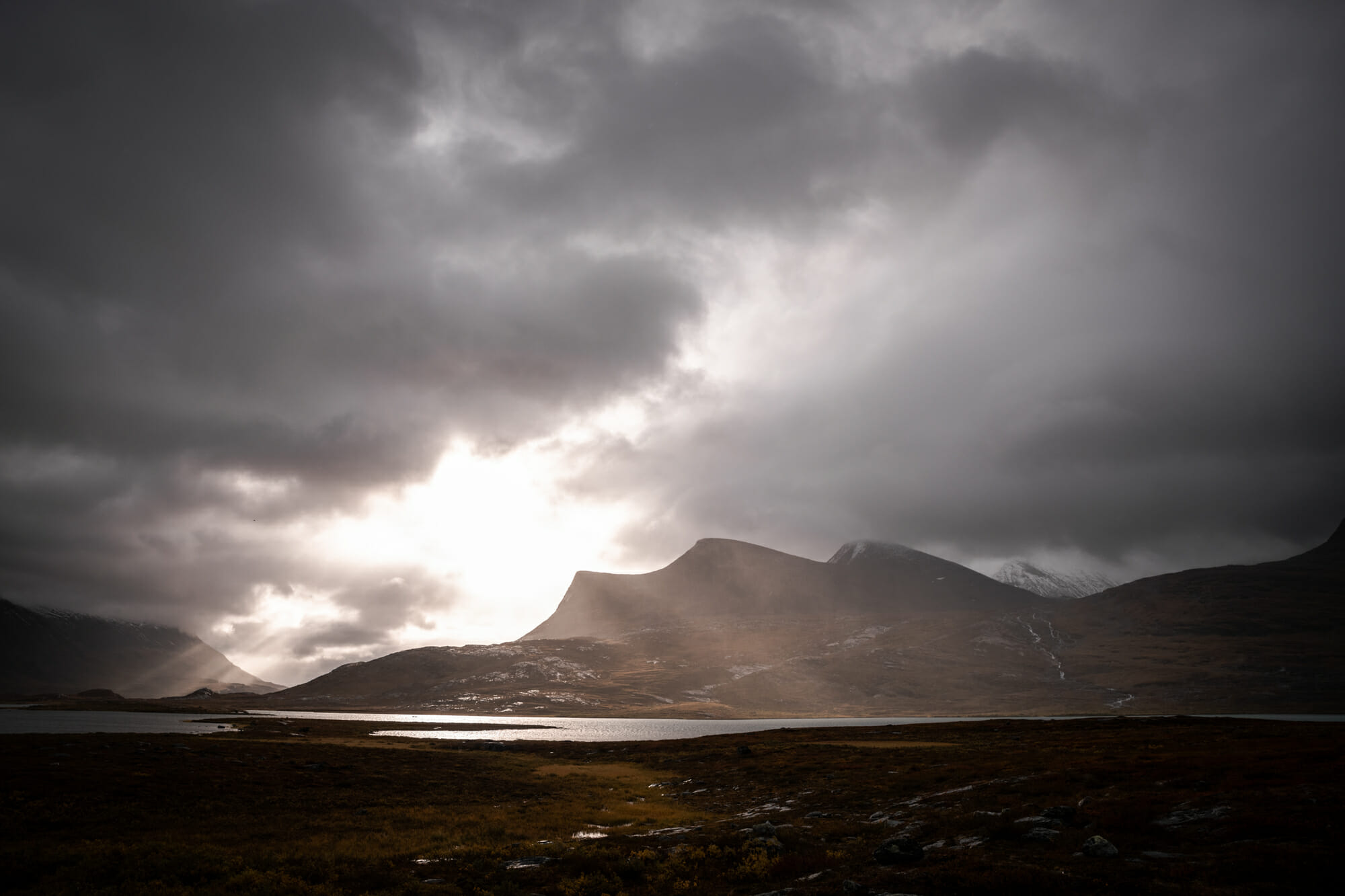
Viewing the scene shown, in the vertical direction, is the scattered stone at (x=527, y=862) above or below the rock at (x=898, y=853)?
below

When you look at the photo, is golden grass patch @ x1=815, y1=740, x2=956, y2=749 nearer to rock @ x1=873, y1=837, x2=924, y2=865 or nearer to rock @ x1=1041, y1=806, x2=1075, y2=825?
rock @ x1=1041, y1=806, x2=1075, y2=825

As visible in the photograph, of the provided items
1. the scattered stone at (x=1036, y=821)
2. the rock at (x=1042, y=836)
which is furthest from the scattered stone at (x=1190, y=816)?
the rock at (x=1042, y=836)

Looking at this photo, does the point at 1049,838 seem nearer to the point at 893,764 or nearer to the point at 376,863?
the point at 376,863

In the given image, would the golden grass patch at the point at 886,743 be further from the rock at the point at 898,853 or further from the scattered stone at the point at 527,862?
the scattered stone at the point at 527,862

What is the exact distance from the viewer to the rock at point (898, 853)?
81.4 ft

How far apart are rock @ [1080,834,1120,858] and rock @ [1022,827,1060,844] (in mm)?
2740

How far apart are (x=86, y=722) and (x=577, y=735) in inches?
4646

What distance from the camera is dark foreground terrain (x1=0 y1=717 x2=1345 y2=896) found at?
22828 mm

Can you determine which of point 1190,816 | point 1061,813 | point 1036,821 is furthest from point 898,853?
point 1190,816

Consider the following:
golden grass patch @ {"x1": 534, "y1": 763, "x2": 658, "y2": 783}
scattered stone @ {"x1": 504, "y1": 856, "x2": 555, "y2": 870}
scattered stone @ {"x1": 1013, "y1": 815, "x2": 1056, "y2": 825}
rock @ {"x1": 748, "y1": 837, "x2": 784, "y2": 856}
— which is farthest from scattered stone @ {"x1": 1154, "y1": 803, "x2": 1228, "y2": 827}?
golden grass patch @ {"x1": 534, "y1": 763, "x2": 658, "y2": 783}

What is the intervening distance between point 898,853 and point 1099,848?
6966mm

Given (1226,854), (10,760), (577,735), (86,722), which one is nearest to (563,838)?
(1226,854)

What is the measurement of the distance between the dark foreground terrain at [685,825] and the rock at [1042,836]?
87 millimetres

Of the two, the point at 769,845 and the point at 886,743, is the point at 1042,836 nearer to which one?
the point at 769,845
